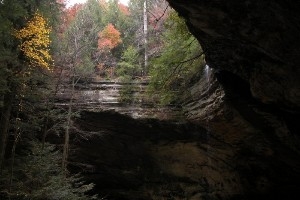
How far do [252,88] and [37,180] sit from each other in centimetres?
743

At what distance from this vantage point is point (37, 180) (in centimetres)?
1117

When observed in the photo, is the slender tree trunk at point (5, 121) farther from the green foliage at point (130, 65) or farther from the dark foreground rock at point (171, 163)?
the green foliage at point (130, 65)

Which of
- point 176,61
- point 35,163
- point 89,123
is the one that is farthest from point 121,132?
point 176,61

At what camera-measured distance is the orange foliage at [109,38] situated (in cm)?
2119

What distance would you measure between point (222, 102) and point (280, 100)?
9.01 feet

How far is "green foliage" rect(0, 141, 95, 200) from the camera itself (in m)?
10.6

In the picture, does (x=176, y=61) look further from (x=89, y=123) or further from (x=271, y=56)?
(x=89, y=123)

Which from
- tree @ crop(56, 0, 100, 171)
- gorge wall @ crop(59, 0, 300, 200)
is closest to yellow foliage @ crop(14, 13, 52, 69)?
tree @ crop(56, 0, 100, 171)

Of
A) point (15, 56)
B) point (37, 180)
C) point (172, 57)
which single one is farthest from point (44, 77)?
point (172, 57)

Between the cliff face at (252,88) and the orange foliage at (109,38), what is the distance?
29.1ft

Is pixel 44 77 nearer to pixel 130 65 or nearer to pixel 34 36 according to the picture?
pixel 34 36

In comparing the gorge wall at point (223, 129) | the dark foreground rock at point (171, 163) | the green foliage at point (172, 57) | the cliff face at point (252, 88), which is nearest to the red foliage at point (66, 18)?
the gorge wall at point (223, 129)

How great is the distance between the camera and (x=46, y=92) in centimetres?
1373

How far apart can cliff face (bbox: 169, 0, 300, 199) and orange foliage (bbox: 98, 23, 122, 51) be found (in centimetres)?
886
